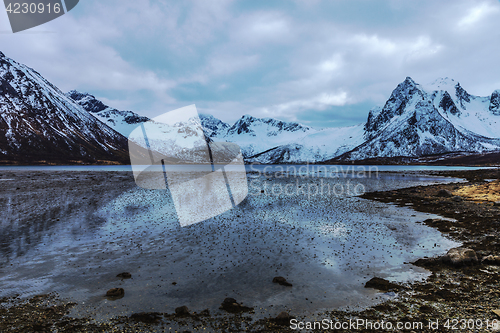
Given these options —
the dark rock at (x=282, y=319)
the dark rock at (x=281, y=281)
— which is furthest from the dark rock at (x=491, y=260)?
the dark rock at (x=282, y=319)

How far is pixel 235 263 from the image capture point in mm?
19938

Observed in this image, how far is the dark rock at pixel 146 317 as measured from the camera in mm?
12465

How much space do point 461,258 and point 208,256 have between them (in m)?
19.2

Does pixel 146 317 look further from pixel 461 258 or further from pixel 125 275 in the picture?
pixel 461 258

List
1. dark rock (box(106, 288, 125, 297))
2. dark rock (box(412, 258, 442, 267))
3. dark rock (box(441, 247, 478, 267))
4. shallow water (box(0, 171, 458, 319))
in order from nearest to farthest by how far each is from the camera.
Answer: dark rock (box(106, 288, 125, 297)), shallow water (box(0, 171, 458, 319)), dark rock (box(441, 247, 478, 267)), dark rock (box(412, 258, 442, 267))

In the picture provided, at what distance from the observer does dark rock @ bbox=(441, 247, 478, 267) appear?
18766 mm

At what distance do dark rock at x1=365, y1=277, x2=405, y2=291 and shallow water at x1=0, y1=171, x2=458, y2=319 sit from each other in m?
0.61

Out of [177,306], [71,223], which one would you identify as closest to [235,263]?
[177,306]

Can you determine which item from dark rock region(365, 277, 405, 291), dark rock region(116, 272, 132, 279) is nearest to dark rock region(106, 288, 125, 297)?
dark rock region(116, 272, 132, 279)

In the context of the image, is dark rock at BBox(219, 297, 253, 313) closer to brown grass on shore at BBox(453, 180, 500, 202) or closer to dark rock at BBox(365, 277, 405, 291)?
dark rock at BBox(365, 277, 405, 291)

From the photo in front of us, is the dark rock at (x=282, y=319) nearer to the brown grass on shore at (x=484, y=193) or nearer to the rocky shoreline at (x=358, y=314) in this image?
the rocky shoreline at (x=358, y=314)

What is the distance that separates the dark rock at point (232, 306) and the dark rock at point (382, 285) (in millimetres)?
8138

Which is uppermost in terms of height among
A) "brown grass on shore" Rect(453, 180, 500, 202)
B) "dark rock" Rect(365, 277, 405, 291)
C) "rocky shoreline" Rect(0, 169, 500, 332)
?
"rocky shoreline" Rect(0, 169, 500, 332)

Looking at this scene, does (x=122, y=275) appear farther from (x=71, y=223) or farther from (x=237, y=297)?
(x=71, y=223)
